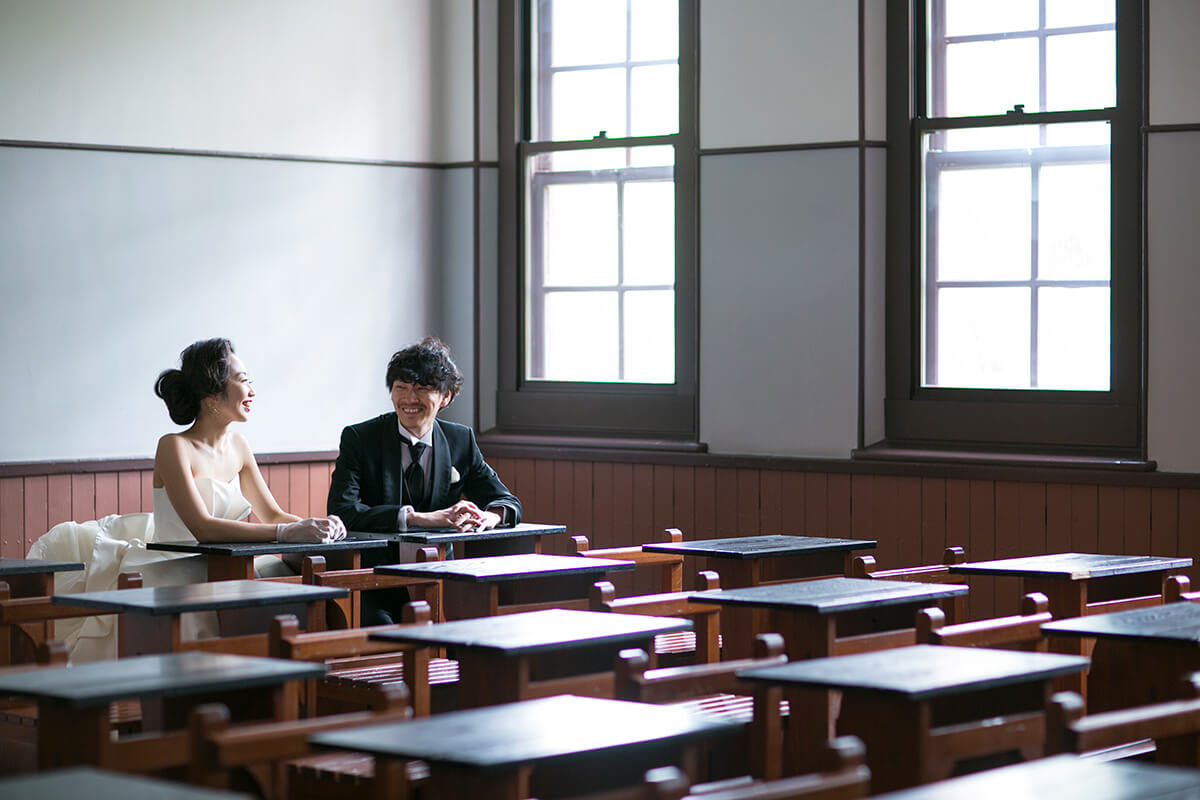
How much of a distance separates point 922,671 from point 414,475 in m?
2.64

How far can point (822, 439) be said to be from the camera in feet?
19.7

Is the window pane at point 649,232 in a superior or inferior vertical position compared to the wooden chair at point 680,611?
superior

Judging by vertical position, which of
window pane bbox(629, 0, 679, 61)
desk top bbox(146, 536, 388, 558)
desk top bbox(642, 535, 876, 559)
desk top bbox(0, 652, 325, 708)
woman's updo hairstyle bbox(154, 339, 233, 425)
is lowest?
desk top bbox(0, 652, 325, 708)

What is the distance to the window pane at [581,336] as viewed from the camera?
21.9ft

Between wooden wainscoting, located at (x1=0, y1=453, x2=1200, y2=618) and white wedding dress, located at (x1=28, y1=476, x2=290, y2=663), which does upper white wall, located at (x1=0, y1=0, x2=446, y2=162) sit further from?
white wedding dress, located at (x1=28, y1=476, x2=290, y2=663)

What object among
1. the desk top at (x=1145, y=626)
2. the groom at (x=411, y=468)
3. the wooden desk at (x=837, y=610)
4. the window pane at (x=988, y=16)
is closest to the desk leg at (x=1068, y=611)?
the desk top at (x=1145, y=626)

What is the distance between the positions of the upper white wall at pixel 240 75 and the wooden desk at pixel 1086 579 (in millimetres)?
3218

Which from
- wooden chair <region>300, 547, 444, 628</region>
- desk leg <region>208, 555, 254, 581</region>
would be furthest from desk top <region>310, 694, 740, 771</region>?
desk leg <region>208, 555, 254, 581</region>

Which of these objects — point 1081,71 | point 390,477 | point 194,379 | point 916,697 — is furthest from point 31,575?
point 1081,71

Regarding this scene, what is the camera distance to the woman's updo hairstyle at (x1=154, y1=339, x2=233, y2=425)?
201 inches

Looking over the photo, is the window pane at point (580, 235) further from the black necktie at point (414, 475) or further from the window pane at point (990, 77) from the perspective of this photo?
the black necktie at point (414, 475)

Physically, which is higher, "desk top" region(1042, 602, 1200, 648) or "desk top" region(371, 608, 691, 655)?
"desk top" region(371, 608, 691, 655)

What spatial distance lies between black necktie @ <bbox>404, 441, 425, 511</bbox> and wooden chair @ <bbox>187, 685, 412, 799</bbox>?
2424 mm

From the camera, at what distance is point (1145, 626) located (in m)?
3.44
